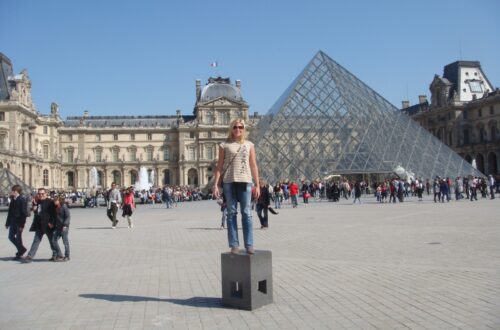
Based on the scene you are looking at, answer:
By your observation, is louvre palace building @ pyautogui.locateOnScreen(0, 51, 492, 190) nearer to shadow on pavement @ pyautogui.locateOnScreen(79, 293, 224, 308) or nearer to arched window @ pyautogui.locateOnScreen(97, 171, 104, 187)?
arched window @ pyautogui.locateOnScreen(97, 171, 104, 187)

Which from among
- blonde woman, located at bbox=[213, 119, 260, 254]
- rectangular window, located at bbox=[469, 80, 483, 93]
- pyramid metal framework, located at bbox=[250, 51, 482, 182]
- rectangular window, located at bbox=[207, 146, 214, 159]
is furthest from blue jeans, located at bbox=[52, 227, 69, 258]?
rectangular window, located at bbox=[207, 146, 214, 159]

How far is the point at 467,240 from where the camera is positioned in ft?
29.2

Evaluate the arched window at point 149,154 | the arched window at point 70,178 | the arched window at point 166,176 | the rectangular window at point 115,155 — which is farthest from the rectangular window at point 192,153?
the arched window at point 70,178

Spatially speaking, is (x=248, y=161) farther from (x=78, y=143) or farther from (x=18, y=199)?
(x=78, y=143)

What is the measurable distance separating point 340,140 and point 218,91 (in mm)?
44682

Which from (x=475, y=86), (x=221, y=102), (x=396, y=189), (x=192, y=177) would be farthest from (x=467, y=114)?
(x=396, y=189)

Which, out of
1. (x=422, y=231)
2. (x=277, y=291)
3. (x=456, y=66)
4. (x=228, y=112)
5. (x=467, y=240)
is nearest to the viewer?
(x=277, y=291)

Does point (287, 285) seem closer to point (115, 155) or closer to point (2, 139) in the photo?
point (2, 139)

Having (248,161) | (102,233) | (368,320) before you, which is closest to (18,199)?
(102,233)

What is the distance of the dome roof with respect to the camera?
72188 mm

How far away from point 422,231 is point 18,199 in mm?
7529

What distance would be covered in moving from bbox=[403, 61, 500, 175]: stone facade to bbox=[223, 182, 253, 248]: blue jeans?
179ft

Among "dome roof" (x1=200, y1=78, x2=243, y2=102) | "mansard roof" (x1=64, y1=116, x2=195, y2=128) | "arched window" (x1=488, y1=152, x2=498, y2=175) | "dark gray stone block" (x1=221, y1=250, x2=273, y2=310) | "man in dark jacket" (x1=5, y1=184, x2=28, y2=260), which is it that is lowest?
"dark gray stone block" (x1=221, y1=250, x2=273, y2=310)

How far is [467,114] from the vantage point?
2394 inches
